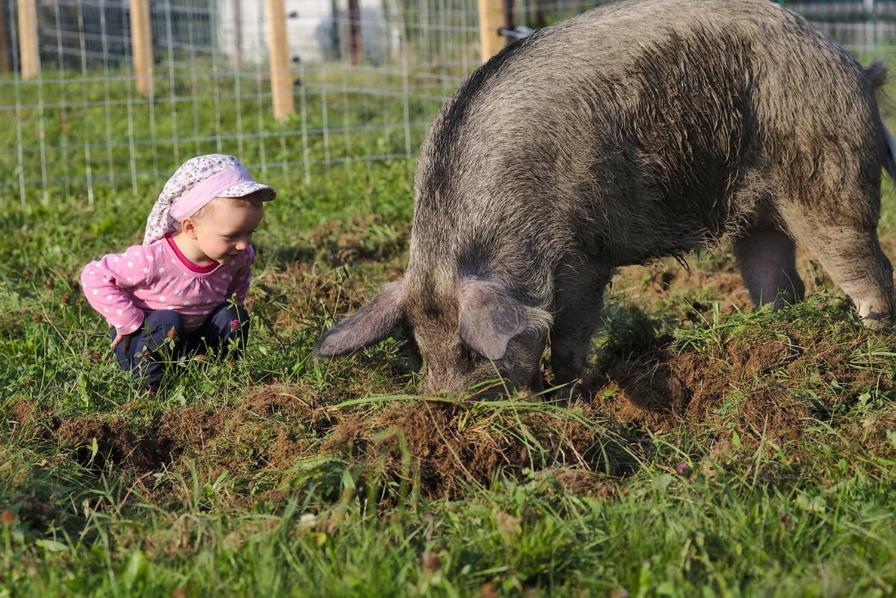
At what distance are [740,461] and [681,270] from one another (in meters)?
2.81

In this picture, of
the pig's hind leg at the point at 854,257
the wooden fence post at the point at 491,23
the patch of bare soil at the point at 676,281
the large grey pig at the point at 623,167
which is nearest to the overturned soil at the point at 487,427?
the large grey pig at the point at 623,167

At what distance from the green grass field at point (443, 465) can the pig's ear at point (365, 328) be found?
19 centimetres

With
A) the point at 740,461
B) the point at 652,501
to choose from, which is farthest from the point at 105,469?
the point at 740,461

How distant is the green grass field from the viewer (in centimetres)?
274

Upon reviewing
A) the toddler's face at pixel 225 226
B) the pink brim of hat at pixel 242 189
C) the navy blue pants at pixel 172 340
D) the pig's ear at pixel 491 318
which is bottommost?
the navy blue pants at pixel 172 340

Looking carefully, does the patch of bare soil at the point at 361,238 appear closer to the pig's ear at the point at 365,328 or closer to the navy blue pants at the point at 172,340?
the navy blue pants at the point at 172,340

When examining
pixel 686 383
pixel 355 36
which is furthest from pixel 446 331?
pixel 355 36

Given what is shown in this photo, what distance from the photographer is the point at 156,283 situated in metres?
4.54

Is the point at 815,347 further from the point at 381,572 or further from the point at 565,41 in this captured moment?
the point at 381,572

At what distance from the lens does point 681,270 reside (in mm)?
6148

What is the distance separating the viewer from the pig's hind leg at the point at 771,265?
17.4 feet

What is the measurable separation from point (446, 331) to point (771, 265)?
205cm

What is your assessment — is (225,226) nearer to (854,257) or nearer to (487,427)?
(487,427)

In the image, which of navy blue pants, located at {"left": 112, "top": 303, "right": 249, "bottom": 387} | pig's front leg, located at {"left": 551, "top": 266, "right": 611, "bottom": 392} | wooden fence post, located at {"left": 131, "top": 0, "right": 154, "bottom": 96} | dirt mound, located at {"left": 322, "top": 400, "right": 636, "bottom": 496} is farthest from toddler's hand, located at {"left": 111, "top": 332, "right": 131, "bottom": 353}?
wooden fence post, located at {"left": 131, "top": 0, "right": 154, "bottom": 96}
